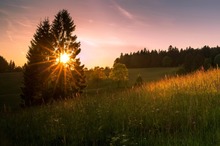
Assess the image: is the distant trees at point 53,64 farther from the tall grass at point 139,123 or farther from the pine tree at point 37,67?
the tall grass at point 139,123

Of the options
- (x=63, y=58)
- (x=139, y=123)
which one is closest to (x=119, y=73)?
(x=63, y=58)

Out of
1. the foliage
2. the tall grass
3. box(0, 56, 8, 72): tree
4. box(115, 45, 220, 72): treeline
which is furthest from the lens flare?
box(0, 56, 8, 72): tree

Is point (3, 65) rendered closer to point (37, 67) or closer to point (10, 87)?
point (10, 87)

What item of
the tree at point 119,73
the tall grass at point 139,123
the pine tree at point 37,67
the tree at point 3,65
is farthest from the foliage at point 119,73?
the tall grass at point 139,123

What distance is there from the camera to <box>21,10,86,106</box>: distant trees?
149 feet

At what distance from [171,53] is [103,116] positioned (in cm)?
14655

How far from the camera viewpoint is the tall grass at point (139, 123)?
7.73 meters

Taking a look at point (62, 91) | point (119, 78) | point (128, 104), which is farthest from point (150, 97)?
point (119, 78)

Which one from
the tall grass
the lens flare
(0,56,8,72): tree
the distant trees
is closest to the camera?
the tall grass

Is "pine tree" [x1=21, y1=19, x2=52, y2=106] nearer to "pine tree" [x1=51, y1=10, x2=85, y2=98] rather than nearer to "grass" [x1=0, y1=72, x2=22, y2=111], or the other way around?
Answer: "pine tree" [x1=51, y1=10, x2=85, y2=98]

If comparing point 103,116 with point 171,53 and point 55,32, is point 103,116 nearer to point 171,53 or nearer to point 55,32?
point 55,32

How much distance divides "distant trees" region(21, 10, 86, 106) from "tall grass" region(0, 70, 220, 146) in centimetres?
3310

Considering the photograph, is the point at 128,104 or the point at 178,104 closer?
the point at 178,104

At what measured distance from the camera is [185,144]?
696cm
